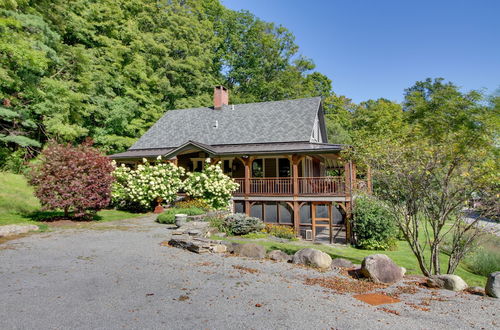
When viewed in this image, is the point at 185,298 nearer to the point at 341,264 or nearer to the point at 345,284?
the point at 345,284

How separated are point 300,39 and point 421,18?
29.3m

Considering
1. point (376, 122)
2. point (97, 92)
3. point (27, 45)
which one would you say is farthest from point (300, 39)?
point (27, 45)

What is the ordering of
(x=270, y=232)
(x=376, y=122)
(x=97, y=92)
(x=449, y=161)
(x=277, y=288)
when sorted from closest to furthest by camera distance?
(x=277, y=288) < (x=449, y=161) < (x=270, y=232) < (x=97, y=92) < (x=376, y=122)

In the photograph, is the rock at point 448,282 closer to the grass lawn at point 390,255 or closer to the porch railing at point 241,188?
the grass lawn at point 390,255

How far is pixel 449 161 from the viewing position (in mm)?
8430

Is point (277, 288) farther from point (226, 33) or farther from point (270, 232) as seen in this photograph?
point (226, 33)

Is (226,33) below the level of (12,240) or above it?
above

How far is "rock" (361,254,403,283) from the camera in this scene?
775cm

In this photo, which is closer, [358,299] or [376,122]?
[358,299]

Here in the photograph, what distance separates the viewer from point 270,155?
17.8 m

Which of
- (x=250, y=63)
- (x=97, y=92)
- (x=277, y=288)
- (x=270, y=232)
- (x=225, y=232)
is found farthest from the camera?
(x=250, y=63)

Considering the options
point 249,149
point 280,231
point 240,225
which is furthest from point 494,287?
point 249,149

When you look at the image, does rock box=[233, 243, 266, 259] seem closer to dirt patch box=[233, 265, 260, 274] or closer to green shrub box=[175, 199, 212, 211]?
dirt patch box=[233, 265, 260, 274]

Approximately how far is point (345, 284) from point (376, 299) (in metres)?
1.03
